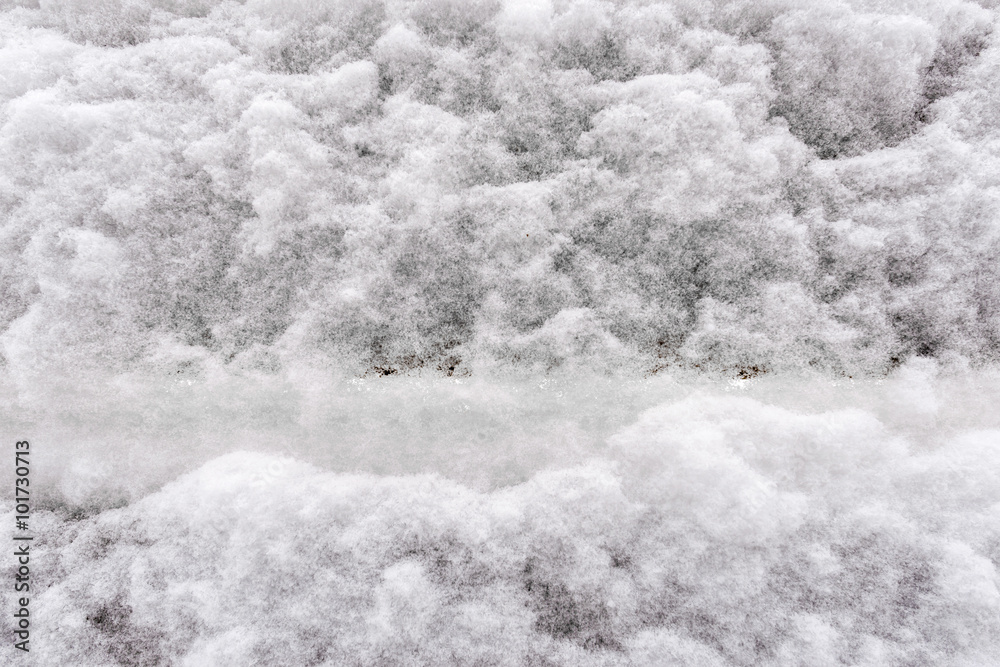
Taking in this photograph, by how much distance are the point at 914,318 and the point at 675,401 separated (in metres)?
0.56

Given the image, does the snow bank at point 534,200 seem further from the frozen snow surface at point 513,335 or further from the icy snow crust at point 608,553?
the icy snow crust at point 608,553

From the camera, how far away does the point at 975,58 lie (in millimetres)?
1234

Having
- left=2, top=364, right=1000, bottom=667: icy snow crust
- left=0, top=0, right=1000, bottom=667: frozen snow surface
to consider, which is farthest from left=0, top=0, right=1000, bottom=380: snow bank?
left=2, top=364, right=1000, bottom=667: icy snow crust

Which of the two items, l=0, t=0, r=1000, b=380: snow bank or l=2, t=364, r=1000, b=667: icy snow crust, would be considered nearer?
l=2, t=364, r=1000, b=667: icy snow crust

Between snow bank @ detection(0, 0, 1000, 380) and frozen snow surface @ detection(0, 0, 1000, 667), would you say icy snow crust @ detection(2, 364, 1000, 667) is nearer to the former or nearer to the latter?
frozen snow surface @ detection(0, 0, 1000, 667)

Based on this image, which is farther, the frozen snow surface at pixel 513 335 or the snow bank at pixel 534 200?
the snow bank at pixel 534 200

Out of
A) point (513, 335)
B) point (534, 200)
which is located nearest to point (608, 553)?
point (513, 335)

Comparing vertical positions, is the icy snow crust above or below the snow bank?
below

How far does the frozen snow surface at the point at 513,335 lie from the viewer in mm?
991

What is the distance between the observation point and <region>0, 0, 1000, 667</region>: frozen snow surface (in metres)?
0.99

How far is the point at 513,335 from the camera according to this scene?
44.7 inches

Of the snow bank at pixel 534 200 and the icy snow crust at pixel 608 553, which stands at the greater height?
the snow bank at pixel 534 200

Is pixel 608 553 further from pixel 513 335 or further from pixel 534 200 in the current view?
pixel 534 200

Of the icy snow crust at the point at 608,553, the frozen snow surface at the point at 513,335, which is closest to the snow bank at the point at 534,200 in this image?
the frozen snow surface at the point at 513,335
